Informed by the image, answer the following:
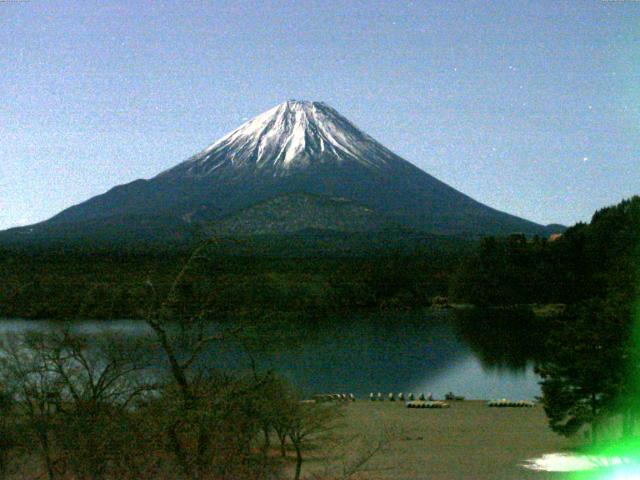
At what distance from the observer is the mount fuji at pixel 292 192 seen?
7181 centimetres

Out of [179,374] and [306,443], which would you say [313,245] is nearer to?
[306,443]

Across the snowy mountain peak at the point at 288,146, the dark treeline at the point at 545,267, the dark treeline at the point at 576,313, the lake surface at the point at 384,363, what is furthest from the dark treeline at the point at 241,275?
the snowy mountain peak at the point at 288,146

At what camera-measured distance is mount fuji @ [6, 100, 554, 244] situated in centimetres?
7181

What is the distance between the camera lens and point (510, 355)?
26938 millimetres

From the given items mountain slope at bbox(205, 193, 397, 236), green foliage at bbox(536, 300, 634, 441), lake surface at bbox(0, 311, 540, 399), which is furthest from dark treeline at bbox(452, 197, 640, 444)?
mountain slope at bbox(205, 193, 397, 236)

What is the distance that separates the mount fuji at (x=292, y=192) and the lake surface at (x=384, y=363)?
95.1 ft

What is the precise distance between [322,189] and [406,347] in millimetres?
58349

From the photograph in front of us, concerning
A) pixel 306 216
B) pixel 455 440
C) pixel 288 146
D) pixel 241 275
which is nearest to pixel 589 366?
pixel 455 440

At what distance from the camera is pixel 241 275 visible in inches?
1126

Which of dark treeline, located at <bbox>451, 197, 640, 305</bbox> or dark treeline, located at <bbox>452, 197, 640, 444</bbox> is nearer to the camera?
dark treeline, located at <bbox>452, 197, 640, 444</bbox>

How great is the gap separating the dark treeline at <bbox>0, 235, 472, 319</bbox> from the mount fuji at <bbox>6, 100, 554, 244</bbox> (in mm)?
10172

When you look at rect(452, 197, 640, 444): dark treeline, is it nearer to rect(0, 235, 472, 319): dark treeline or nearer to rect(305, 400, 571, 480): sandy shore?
rect(305, 400, 571, 480): sandy shore

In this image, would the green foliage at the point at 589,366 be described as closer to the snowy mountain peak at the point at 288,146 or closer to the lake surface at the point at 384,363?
the lake surface at the point at 384,363

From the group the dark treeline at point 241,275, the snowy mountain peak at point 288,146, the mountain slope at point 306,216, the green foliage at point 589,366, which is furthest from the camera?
the snowy mountain peak at point 288,146
